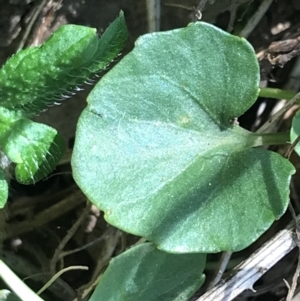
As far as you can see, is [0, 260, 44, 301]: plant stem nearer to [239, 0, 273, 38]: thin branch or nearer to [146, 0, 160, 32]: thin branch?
[146, 0, 160, 32]: thin branch

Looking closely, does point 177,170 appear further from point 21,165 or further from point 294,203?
point 294,203

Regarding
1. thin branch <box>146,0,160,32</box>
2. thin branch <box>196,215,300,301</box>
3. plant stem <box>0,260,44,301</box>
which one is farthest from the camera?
thin branch <box>146,0,160,32</box>

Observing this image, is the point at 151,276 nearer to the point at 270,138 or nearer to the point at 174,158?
the point at 174,158

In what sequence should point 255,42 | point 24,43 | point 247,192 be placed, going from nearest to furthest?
1. point 247,192
2. point 24,43
3. point 255,42

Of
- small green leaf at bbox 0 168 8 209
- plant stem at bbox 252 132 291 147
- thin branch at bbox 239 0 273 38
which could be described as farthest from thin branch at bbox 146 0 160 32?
small green leaf at bbox 0 168 8 209

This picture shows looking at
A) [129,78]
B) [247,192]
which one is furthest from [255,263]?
[129,78]

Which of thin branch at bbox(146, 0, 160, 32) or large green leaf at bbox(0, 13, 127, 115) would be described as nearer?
large green leaf at bbox(0, 13, 127, 115)
